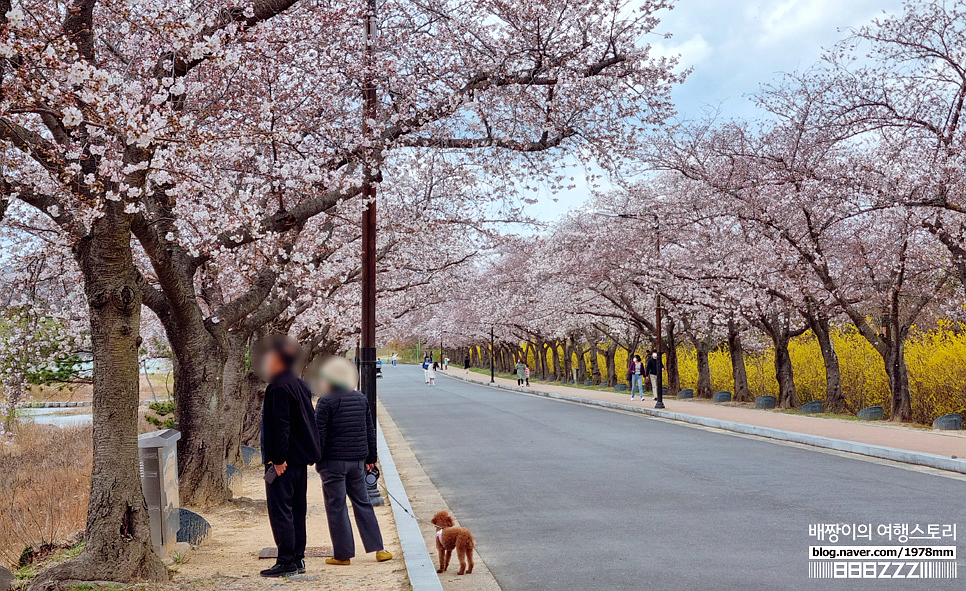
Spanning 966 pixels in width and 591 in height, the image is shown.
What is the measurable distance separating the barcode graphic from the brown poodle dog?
2637 mm

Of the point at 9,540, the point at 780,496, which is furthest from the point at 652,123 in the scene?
the point at 9,540

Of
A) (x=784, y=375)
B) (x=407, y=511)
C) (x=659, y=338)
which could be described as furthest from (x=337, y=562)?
(x=784, y=375)

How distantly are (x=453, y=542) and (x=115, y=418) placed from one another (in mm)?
2826

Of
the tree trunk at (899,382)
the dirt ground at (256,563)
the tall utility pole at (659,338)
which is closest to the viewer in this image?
the dirt ground at (256,563)

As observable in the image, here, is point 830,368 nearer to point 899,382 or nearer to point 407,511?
point 899,382

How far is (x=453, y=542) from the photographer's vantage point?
263 inches

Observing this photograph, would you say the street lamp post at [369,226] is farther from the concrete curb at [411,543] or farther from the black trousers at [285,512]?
the black trousers at [285,512]

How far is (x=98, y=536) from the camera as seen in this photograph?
611 centimetres

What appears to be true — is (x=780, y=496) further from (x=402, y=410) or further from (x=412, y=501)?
(x=402, y=410)

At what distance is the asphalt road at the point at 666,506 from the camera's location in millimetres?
6441

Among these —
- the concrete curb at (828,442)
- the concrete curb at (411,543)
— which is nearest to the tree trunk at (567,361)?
the concrete curb at (828,442)

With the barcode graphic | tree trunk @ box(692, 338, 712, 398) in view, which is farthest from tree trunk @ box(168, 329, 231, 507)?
tree trunk @ box(692, 338, 712, 398)

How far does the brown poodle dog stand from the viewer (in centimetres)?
665

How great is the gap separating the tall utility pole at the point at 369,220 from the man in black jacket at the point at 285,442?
3.66 meters
